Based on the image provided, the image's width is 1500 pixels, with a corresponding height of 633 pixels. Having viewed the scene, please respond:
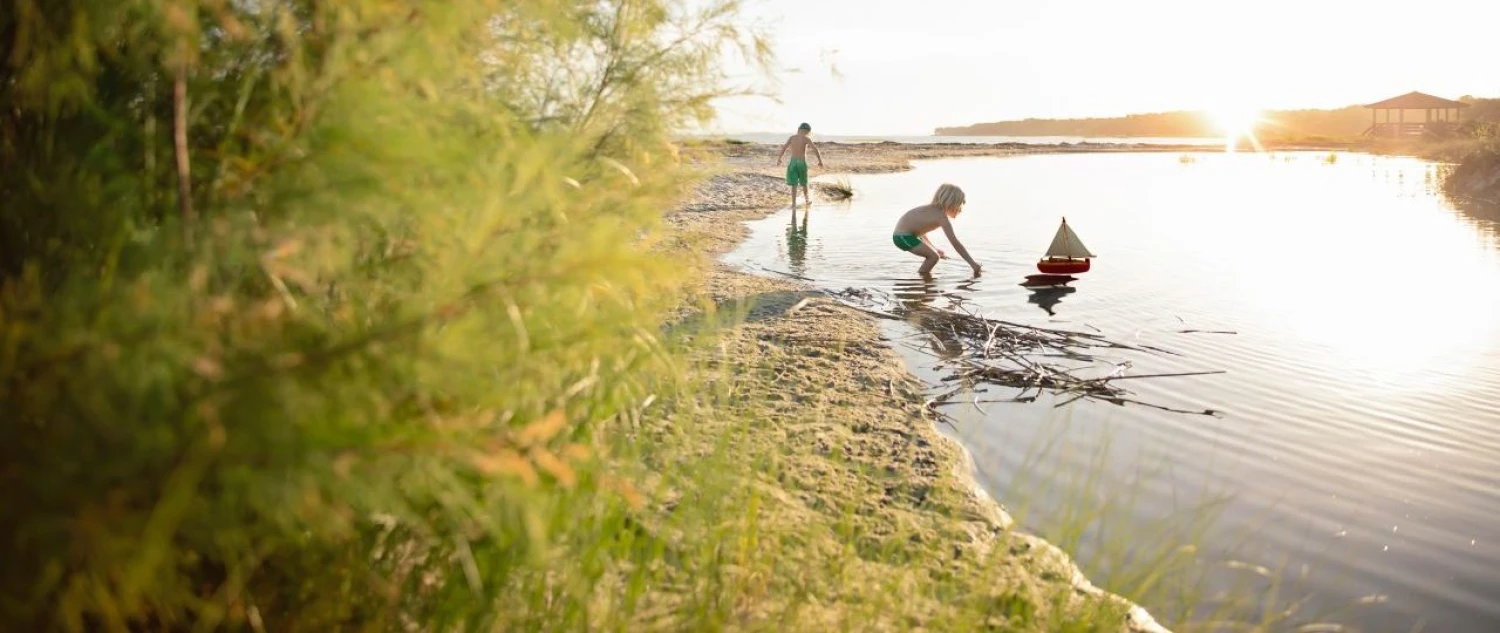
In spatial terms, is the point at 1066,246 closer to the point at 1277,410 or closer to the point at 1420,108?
the point at 1277,410

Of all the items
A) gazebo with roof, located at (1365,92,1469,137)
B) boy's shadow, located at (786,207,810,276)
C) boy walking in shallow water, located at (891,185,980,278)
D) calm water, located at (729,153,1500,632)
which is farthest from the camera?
gazebo with roof, located at (1365,92,1469,137)

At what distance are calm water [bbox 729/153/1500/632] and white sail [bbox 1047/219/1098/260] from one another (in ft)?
1.56

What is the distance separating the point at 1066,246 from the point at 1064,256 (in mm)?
130

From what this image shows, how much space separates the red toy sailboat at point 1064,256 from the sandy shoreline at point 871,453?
3.37m

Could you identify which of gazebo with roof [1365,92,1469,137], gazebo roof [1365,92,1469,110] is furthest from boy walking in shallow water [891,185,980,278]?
gazebo roof [1365,92,1469,110]

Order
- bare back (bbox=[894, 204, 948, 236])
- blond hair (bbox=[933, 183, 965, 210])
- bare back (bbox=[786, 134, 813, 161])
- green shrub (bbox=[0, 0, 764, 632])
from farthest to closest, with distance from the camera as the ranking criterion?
bare back (bbox=[786, 134, 813, 161]) < bare back (bbox=[894, 204, 948, 236]) < blond hair (bbox=[933, 183, 965, 210]) < green shrub (bbox=[0, 0, 764, 632])

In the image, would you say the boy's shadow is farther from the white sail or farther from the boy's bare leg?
→ the white sail

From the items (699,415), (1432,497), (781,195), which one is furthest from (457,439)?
(781,195)

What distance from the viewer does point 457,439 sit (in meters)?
1.79

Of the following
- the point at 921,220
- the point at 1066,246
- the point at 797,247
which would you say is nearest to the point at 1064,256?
the point at 1066,246

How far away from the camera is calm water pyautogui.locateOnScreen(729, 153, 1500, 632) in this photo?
422cm

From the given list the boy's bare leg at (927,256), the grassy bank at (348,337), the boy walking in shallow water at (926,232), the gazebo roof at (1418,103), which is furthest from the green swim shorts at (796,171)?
the gazebo roof at (1418,103)

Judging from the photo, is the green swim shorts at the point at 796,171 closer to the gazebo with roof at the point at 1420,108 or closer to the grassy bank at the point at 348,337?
the grassy bank at the point at 348,337

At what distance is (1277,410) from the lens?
6406mm
